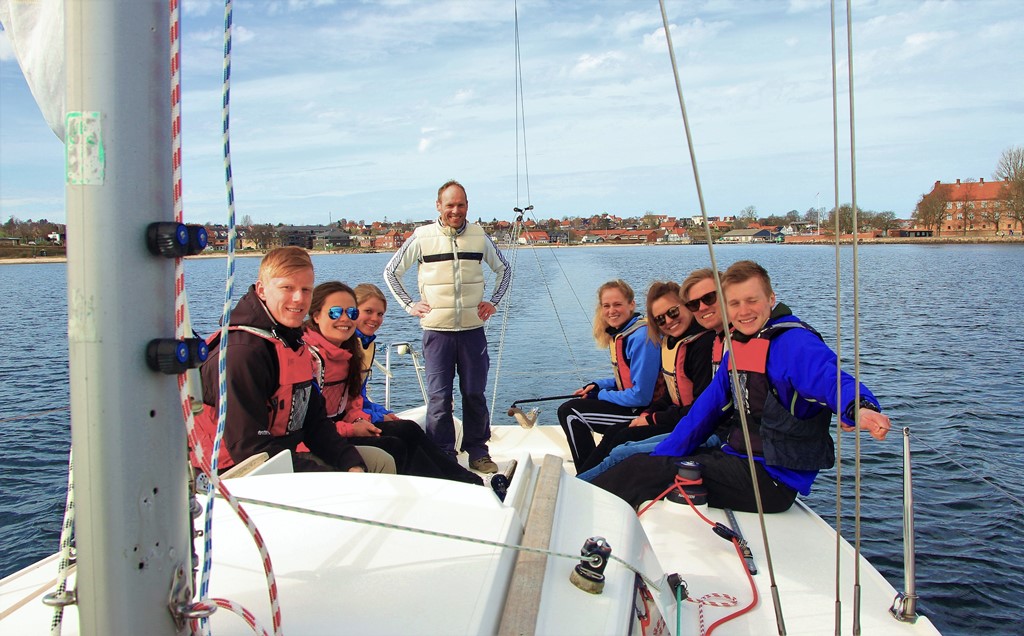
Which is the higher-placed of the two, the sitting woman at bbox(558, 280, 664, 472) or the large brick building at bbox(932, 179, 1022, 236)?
the large brick building at bbox(932, 179, 1022, 236)

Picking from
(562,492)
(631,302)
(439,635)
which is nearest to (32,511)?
(631,302)

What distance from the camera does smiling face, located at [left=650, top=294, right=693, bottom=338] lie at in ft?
13.0

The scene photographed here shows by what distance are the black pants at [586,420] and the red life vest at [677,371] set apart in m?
0.31

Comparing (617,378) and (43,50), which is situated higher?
(43,50)

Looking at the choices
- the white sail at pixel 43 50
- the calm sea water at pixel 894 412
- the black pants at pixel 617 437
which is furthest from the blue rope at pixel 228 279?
the black pants at pixel 617 437

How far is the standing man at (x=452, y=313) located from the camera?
455cm

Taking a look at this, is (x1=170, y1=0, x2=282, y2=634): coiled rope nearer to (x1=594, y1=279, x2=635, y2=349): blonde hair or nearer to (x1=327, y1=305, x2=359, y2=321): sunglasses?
(x1=327, y1=305, x2=359, y2=321): sunglasses

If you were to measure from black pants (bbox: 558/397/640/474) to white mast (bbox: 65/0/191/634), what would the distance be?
3.26m

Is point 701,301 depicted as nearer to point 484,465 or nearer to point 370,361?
point 484,465

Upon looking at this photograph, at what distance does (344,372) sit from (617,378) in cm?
177

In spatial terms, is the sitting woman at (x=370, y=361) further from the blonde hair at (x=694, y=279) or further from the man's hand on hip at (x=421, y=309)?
the blonde hair at (x=694, y=279)

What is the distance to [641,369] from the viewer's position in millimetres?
4172

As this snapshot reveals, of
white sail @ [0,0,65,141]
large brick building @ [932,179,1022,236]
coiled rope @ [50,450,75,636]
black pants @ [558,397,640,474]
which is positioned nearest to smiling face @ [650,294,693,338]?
black pants @ [558,397,640,474]

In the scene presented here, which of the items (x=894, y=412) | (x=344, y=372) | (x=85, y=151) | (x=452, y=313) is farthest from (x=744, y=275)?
(x=894, y=412)
